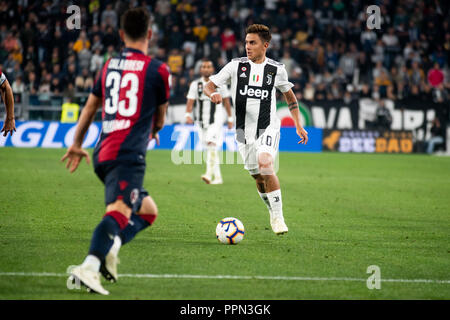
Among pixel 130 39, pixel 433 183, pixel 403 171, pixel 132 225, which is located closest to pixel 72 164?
pixel 132 225

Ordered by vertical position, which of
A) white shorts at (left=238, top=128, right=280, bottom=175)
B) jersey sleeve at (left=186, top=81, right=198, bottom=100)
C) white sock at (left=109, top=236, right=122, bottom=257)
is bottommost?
white sock at (left=109, top=236, right=122, bottom=257)

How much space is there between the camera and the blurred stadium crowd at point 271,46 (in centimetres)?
2530

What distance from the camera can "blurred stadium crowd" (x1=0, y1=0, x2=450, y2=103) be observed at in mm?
25297

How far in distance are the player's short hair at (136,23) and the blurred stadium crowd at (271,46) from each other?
19.3 metres

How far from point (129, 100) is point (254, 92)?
12.0ft

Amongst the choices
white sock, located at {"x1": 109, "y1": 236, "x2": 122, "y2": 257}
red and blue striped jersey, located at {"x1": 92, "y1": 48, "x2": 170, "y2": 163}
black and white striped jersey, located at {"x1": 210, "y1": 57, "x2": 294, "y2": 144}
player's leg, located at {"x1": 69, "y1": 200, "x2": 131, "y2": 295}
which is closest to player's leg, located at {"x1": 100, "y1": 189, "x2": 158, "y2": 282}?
white sock, located at {"x1": 109, "y1": 236, "x2": 122, "y2": 257}

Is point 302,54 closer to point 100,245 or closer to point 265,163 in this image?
point 265,163

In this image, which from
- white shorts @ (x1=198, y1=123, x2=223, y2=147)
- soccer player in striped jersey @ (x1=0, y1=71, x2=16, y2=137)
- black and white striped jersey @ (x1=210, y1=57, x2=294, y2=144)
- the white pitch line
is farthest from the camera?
white shorts @ (x1=198, y1=123, x2=223, y2=147)

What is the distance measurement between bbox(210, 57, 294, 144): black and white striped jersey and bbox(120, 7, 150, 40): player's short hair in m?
3.51

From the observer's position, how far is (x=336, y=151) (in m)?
25.8

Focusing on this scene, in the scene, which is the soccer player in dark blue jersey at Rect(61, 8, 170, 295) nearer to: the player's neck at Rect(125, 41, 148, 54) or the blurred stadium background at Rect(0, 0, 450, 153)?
the player's neck at Rect(125, 41, 148, 54)

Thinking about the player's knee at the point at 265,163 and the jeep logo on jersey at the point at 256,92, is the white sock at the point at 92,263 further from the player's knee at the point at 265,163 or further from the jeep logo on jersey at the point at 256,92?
the jeep logo on jersey at the point at 256,92
